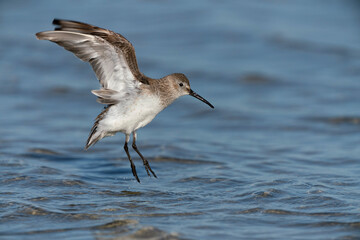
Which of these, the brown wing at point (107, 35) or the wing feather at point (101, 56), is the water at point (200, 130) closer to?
the wing feather at point (101, 56)

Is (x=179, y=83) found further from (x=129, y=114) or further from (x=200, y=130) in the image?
(x=200, y=130)

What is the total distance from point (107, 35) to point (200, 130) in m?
3.76

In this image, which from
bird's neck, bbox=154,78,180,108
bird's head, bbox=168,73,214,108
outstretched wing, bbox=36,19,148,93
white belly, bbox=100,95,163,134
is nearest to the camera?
outstretched wing, bbox=36,19,148,93

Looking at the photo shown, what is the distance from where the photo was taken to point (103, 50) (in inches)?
253

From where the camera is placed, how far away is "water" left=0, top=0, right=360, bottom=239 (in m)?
5.76

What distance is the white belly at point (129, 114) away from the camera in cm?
664

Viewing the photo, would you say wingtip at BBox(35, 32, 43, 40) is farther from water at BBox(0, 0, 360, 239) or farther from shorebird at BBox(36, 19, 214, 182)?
water at BBox(0, 0, 360, 239)

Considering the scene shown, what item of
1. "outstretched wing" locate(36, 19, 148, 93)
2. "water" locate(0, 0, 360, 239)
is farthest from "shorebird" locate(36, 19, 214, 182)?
"water" locate(0, 0, 360, 239)

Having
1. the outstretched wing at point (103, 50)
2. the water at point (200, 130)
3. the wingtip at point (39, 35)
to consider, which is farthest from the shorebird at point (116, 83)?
the water at point (200, 130)

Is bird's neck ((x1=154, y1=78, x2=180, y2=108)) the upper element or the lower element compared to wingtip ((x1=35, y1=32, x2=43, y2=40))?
lower

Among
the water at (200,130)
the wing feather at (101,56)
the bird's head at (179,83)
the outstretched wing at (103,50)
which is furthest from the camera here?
the bird's head at (179,83)

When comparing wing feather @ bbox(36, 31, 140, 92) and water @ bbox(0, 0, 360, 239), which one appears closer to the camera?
water @ bbox(0, 0, 360, 239)

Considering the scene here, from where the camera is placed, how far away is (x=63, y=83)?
11953 millimetres

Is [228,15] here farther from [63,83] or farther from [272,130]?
[272,130]
